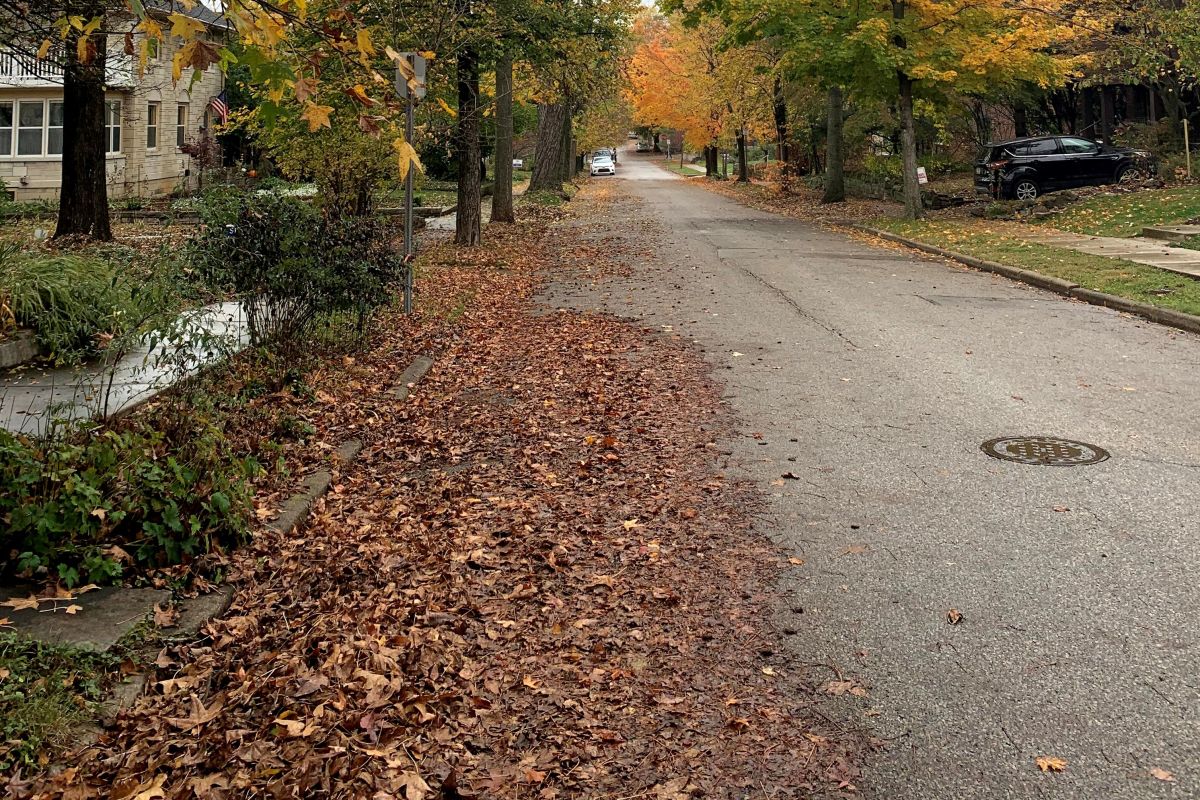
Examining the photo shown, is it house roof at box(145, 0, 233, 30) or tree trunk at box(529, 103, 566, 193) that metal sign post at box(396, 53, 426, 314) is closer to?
house roof at box(145, 0, 233, 30)

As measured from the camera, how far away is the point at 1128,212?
2241cm

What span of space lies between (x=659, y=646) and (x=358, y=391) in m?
4.88

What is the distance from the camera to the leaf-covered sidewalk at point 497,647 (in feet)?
11.2

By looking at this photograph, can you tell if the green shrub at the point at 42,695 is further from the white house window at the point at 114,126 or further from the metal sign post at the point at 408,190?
the white house window at the point at 114,126

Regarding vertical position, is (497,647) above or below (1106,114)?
below

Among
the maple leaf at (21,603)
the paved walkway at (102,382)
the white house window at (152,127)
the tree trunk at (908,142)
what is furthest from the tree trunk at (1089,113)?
the maple leaf at (21,603)

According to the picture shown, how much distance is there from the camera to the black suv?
88.2 feet

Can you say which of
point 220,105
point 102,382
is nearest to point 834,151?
point 220,105

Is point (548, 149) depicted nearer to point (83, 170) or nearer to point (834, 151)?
point (834, 151)

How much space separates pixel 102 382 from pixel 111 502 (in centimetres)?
151

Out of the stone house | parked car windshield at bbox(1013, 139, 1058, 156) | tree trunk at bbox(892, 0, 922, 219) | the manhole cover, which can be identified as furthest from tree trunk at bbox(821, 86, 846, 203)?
the manhole cover

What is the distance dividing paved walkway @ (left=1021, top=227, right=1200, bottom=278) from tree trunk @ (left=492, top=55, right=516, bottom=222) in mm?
10608

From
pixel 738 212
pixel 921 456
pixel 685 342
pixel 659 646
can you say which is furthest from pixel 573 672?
pixel 738 212

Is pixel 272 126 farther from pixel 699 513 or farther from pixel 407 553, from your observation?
pixel 699 513
